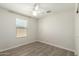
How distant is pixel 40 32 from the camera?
1938 millimetres

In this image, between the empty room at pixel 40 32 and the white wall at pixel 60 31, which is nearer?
the empty room at pixel 40 32

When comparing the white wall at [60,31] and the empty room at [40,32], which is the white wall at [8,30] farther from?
the white wall at [60,31]

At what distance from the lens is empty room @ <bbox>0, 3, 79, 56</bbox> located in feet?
6.30

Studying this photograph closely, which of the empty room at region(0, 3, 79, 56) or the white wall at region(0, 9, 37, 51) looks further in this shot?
the white wall at region(0, 9, 37, 51)

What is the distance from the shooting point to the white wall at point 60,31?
7.10ft

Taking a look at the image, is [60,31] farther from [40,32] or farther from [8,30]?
[8,30]

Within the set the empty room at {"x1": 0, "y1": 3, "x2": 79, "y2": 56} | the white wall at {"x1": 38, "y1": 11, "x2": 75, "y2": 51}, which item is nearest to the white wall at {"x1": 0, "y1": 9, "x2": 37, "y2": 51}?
the empty room at {"x1": 0, "y1": 3, "x2": 79, "y2": 56}

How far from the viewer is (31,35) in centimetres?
209

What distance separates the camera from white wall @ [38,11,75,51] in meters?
2.16

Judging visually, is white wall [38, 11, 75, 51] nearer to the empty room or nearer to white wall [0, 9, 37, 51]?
the empty room

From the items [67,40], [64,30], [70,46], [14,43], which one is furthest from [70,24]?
[14,43]

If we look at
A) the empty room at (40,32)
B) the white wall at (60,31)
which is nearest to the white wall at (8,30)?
the empty room at (40,32)

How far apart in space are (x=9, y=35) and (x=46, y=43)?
4.41 feet

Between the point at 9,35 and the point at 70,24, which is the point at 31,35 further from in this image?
the point at 70,24
